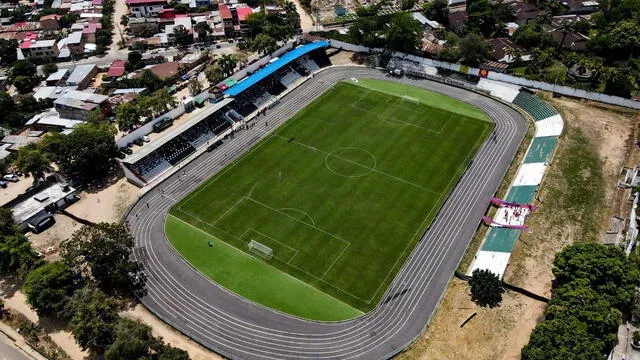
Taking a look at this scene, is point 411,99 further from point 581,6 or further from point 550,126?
point 581,6

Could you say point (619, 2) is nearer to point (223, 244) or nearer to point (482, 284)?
point (482, 284)

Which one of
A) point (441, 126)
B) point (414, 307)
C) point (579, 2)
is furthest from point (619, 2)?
point (414, 307)

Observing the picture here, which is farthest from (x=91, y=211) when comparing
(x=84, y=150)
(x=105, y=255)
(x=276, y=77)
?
(x=276, y=77)

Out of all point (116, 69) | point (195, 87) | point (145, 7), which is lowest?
point (195, 87)

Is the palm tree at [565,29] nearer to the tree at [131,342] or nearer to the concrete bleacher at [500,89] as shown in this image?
the concrete bleacher at [500,89]

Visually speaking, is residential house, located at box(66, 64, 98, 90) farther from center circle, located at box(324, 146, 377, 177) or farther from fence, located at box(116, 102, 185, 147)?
center circle, located at box(324, 146, 377, 177)

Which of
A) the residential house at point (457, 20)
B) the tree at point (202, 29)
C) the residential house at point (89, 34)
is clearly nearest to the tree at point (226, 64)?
the tree at point (202, 29)
